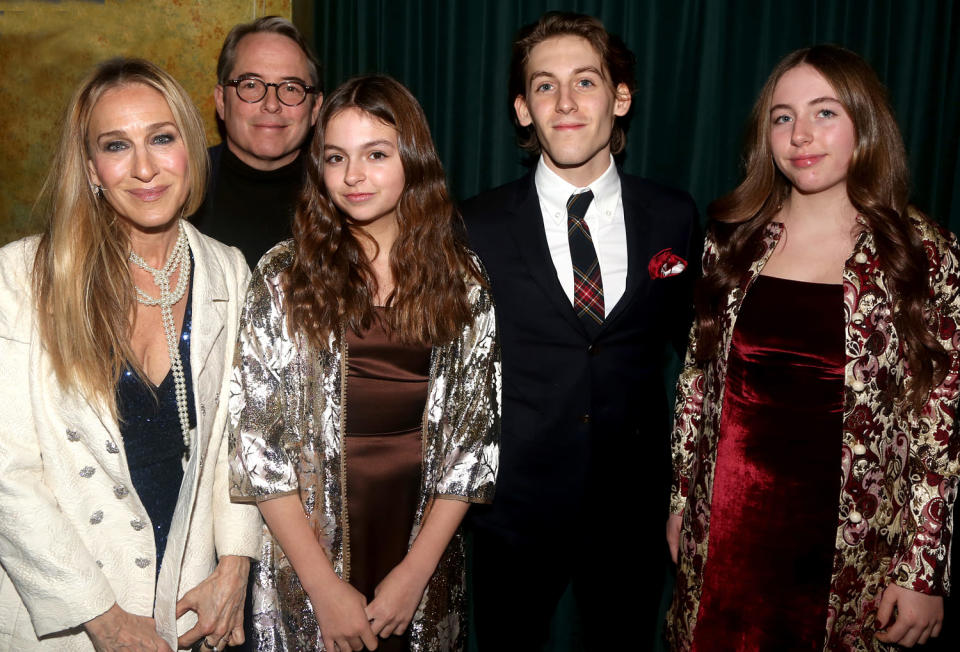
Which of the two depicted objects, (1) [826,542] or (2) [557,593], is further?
(2) [557,593]

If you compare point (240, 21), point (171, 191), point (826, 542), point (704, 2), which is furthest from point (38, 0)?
point (826, 542)

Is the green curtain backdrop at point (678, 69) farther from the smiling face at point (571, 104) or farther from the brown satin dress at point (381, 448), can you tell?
the brown satin dress at point (381, 448)

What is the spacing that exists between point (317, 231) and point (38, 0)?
1.95 m

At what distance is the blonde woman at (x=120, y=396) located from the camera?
149 cm

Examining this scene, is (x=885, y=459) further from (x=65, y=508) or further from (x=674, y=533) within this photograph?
(x=65, y=508)

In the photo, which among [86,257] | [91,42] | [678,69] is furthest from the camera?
[91,42]

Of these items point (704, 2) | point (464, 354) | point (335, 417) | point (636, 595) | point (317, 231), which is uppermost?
point (704, 2)

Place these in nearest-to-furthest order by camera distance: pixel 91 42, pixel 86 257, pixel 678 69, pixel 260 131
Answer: pixel 86 257
pixel 260 131
pixel 678 69
pixel 91 42

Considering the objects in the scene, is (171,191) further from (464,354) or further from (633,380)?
(633,380)

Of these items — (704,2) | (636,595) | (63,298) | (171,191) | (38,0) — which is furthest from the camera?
(38,0)

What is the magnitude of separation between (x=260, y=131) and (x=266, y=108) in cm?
8

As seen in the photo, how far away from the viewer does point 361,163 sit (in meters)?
1.73

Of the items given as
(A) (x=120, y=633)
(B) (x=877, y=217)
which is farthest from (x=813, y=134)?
(A) (x=120, y=633)

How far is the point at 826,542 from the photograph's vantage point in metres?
1.73
